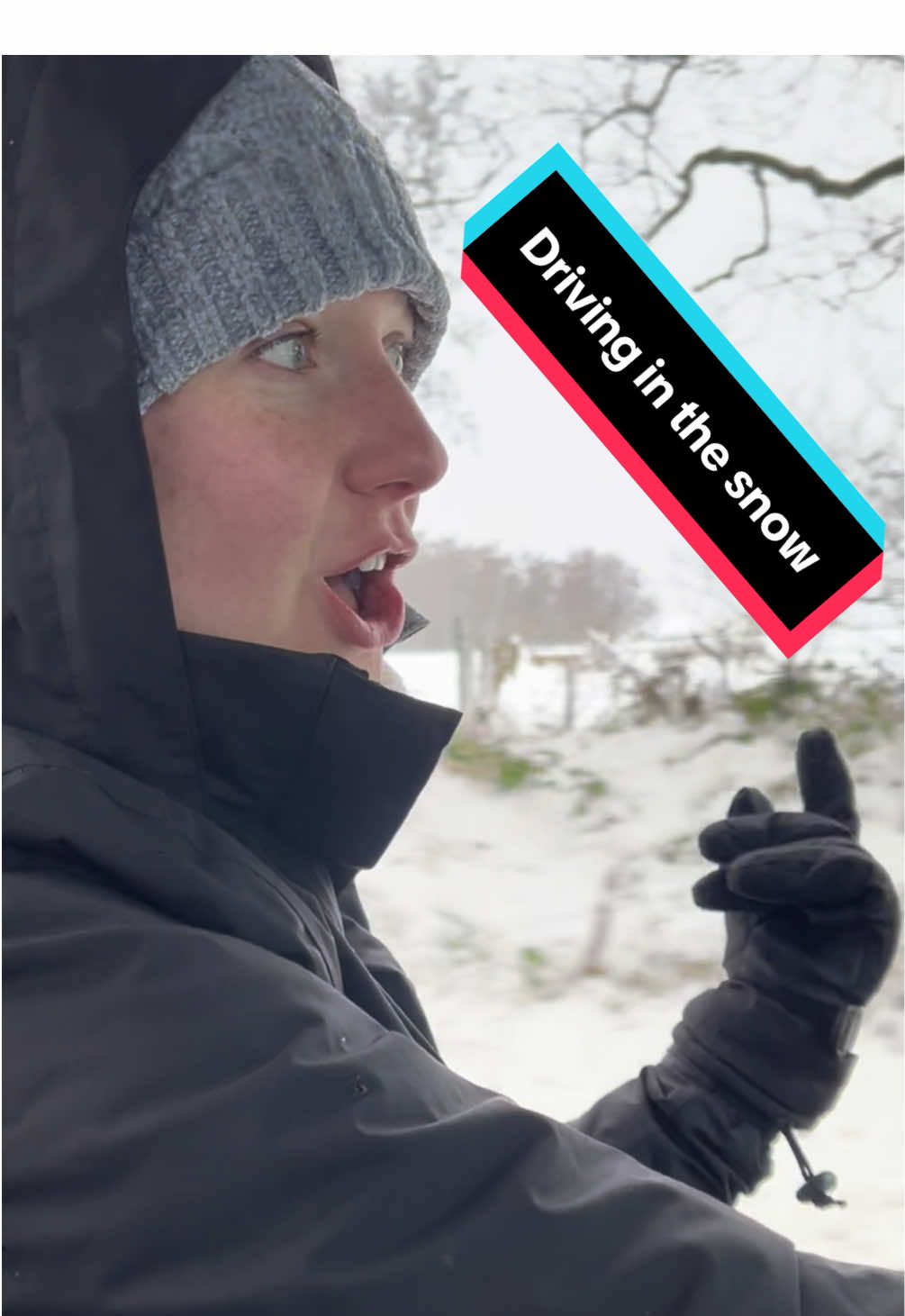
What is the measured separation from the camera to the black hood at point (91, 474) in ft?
2.32

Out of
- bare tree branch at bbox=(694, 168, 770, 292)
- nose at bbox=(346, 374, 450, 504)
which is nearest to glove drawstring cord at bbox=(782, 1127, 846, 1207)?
nose at bbox=(346, 374, 450, 504)

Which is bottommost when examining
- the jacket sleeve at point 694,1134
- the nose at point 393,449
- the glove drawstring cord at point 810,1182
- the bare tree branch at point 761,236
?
the glove drawstring cord at point 810,1182

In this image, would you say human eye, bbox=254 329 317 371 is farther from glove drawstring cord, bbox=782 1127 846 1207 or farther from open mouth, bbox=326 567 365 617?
glove drawstring cord, bbox=782 1127 846 1207

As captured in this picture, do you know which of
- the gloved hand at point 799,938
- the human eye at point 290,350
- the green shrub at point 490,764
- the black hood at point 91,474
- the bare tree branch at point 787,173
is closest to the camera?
the black hood at point 91,474

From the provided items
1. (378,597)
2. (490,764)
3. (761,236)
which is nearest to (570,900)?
(490,764)

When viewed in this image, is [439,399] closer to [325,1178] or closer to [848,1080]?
[848,1080]

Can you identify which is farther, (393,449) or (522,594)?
(522,594)

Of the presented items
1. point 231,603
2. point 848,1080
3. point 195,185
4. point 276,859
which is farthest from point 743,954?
point 195,185

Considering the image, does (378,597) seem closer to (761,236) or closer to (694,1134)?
(694,1134)

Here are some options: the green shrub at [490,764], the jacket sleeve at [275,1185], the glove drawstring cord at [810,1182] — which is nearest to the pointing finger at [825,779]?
the glove drawstring cord at [810,1182]

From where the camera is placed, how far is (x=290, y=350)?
0.83 meters

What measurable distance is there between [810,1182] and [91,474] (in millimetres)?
912

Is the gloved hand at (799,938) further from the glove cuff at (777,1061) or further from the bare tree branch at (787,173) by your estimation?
the bare tree branch at (787,173)

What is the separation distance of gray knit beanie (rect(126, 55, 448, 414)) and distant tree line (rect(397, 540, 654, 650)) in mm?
574
